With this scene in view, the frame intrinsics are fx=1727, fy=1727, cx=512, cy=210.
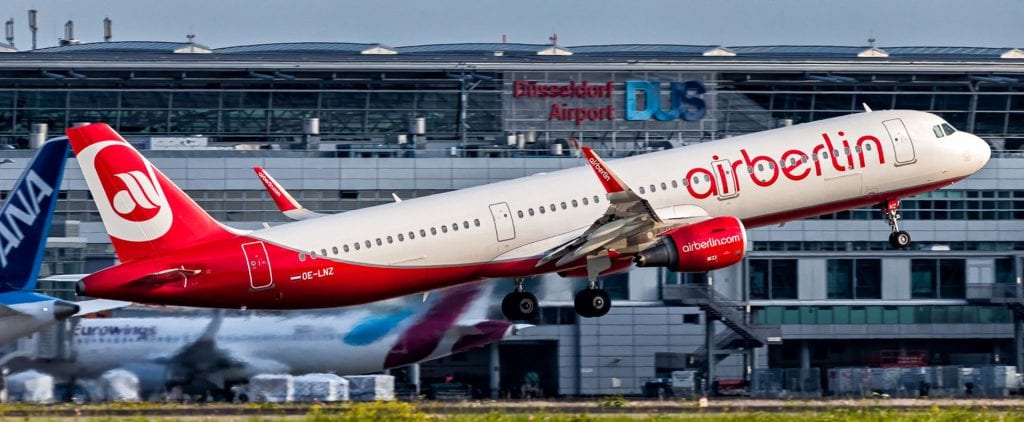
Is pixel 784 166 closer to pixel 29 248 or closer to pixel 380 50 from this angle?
pixel 29 248

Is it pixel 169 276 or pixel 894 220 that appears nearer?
pixel 169 276

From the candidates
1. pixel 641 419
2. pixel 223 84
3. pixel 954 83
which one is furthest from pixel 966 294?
pixel 641 419

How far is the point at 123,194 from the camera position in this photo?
5331 cm

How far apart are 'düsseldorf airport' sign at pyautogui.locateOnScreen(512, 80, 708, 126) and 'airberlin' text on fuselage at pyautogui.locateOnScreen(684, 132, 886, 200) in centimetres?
5058

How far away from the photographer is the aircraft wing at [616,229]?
55.8 metres

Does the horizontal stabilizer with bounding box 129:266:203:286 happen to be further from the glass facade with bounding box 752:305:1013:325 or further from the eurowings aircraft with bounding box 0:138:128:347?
the glass facade with bounding box 752:305:1013:325

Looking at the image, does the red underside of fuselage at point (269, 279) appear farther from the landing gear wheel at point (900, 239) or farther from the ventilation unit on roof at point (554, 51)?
the ventilation unit on roof at point (554, 51)

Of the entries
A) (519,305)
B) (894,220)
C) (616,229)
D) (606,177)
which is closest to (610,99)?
(894,220)

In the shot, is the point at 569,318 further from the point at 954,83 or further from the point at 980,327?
the point at 954,83

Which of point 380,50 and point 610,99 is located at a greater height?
point 380,50

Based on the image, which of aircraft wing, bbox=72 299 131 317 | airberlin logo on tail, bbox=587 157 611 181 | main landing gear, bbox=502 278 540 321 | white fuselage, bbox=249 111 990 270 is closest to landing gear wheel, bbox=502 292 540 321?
main landing gear, bbox=502 278 540 321

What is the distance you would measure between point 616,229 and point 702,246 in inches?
114

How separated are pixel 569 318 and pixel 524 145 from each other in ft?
60.2

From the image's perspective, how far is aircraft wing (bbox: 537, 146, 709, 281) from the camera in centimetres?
5578
